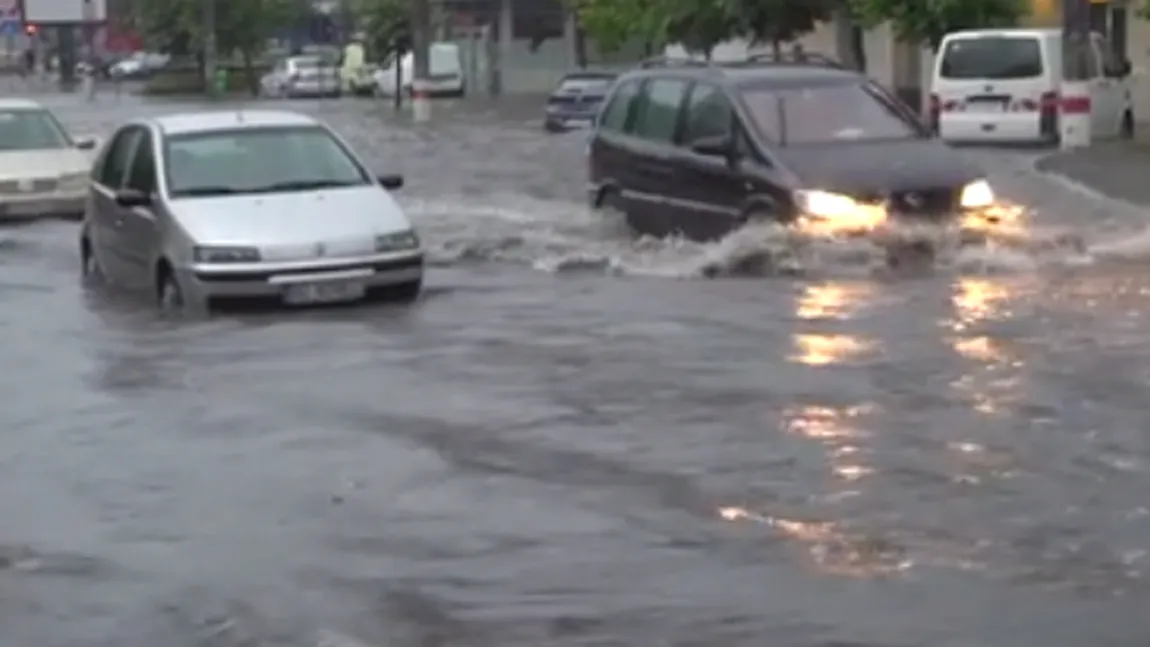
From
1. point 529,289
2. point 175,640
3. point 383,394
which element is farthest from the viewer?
point 529,289

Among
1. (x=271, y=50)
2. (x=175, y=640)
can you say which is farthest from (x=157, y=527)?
(x=271, y=50)

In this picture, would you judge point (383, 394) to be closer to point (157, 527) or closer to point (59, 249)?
point (157, 527)

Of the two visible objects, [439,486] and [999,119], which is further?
[999,119]

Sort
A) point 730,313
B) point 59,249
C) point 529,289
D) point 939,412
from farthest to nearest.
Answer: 1. point 59,249
2. point 529,289
3. point 730,313
4. point 939,412

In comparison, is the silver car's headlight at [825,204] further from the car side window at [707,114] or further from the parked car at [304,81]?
the parked car at [304,81]

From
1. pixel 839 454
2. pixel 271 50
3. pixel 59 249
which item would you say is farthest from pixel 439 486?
pixel 271 50

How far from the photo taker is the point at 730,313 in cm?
1573

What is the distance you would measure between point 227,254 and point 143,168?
190 centimetres

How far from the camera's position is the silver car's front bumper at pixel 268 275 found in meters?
16.0

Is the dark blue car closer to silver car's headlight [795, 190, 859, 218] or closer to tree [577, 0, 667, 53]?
tree [577, 0, 667, 53]

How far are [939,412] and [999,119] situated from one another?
23920 mm

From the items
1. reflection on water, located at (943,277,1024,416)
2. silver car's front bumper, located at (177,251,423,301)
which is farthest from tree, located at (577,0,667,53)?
silver car's front bumper, located at (177,251,423,301)

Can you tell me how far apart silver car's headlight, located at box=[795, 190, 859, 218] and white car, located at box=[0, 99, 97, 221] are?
1018 centimetres

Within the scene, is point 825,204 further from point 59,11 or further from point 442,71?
point 59,11
